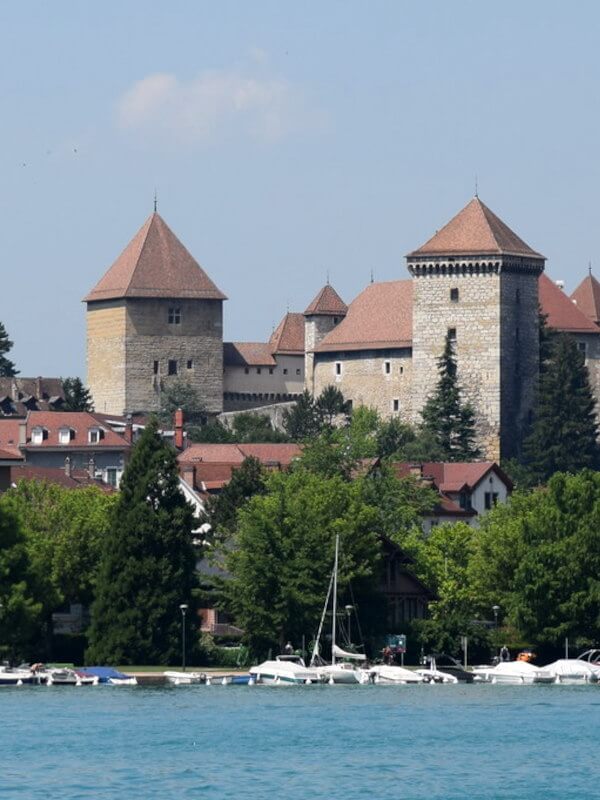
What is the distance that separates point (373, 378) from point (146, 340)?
13.8 meters

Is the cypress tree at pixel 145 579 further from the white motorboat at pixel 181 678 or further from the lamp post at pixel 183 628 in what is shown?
the white motorboat at pixel 181 678

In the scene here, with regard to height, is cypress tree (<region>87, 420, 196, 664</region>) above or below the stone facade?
below

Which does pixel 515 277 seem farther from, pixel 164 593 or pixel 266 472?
pixel 164 593

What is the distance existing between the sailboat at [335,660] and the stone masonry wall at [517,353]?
8476 cm

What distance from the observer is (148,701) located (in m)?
88.0

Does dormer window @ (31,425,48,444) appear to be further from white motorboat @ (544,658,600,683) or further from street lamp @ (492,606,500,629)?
white motorboat @ (544,658,600,683)

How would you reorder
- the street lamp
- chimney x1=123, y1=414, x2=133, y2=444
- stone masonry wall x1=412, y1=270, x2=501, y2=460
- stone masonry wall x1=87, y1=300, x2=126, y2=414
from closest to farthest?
the street lamp → chimney x1=123, y1=414, x2=133, y2=444 → stone masonry wall x1=412, y1=270, x2=501, y2=460 → stone masonry wall x1=87, y1=300, x2=126, y2=414

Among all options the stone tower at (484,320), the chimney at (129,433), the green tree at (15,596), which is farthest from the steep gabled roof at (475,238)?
the green tree at (15,596)

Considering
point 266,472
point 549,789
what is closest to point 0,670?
point 549,789

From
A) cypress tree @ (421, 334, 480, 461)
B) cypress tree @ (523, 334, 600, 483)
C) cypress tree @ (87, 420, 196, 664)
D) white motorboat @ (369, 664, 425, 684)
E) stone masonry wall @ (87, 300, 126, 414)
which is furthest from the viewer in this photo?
stone masonry wall @ (87, 300, 126, 414)

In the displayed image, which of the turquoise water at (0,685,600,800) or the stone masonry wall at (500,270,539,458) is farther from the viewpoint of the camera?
the stone masonry wall at (500,270,539,458)

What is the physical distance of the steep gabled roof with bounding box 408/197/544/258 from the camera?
185 m

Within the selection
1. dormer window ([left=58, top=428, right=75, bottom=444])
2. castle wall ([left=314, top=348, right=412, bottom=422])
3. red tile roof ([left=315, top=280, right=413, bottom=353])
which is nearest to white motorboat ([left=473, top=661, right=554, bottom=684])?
dormer window ([left=58, top=428, right=75, bottom=444])

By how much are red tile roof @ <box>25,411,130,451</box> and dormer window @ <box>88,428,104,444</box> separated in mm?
91
